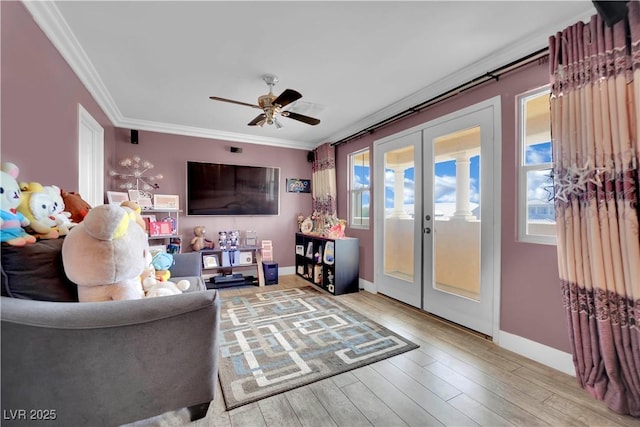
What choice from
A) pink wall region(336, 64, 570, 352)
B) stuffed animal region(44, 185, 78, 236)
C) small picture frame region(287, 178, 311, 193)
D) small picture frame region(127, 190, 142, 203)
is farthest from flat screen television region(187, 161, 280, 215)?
pink wall region(336, 64, 570, 352)

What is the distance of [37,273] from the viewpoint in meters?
1.19

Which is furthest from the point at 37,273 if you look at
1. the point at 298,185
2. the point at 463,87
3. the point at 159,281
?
the point at 298,185

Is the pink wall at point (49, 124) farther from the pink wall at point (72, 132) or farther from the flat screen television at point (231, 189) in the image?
the flat screen television at point (231, 189)

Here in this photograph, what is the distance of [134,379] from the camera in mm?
1145

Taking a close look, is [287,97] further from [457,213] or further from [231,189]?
[231,189]

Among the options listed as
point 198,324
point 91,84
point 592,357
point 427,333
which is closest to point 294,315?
point 427,333

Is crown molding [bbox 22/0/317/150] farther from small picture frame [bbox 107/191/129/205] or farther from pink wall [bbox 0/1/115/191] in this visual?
small picture frame [bbox 107/191/129/205]

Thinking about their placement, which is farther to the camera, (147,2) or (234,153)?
(234,153)

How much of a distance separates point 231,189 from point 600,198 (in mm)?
4064

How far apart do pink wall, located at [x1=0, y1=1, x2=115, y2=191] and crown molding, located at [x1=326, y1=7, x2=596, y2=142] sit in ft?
9.84

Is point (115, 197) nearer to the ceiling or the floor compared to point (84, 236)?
nearer to the ceiling

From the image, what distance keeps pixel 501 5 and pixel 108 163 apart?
4.18 m

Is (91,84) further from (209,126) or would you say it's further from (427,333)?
(427,333)

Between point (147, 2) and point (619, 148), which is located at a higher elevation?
point (147, 2)
